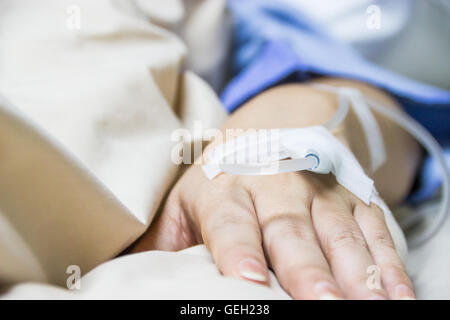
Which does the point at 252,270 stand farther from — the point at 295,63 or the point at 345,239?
the point at 295,63

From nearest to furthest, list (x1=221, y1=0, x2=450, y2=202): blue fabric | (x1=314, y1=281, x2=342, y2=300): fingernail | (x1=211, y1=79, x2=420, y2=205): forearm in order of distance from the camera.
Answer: (x1=314, y1=281, x2=342, y2=300): fingernail, (x1=211, y1=79, x2=420, y2=205): forearm, (x1=221, y1=0, x2=450, y2=202): blue fabric

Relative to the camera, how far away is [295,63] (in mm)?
711

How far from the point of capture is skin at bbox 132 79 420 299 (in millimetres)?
349

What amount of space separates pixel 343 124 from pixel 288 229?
0.75ft

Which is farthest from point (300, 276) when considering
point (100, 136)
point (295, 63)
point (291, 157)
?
point (295, 63)

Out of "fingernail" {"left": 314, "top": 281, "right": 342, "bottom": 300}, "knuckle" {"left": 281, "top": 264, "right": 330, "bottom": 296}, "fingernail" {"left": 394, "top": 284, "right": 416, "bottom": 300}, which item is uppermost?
"knuckle" {"left": 281, "top": 264, "right": 330, "bottom": 296}

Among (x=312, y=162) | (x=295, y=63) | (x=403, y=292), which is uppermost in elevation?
(x=295, y=63)

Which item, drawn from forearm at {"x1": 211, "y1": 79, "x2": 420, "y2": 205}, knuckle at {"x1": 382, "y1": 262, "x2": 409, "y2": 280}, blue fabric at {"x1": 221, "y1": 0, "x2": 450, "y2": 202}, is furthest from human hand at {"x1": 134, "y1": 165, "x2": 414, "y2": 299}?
blue fabric at {"x1": 221, "y1": 0, "x2": 450, "y2": 202}

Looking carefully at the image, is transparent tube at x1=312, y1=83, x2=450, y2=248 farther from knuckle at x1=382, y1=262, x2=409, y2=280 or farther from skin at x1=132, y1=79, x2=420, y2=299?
knuckle at x1=382, y1=262, x2=409, y2=280

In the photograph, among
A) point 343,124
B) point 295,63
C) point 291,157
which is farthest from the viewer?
point 295,63

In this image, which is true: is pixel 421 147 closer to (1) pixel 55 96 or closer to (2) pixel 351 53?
(2) pixel 351 53

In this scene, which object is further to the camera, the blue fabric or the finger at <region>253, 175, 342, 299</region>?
the blue fabric

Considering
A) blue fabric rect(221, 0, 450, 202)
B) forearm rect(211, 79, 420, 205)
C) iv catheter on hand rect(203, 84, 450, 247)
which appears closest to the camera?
iv catheter on hand rect(203, 84, 450, 247)
